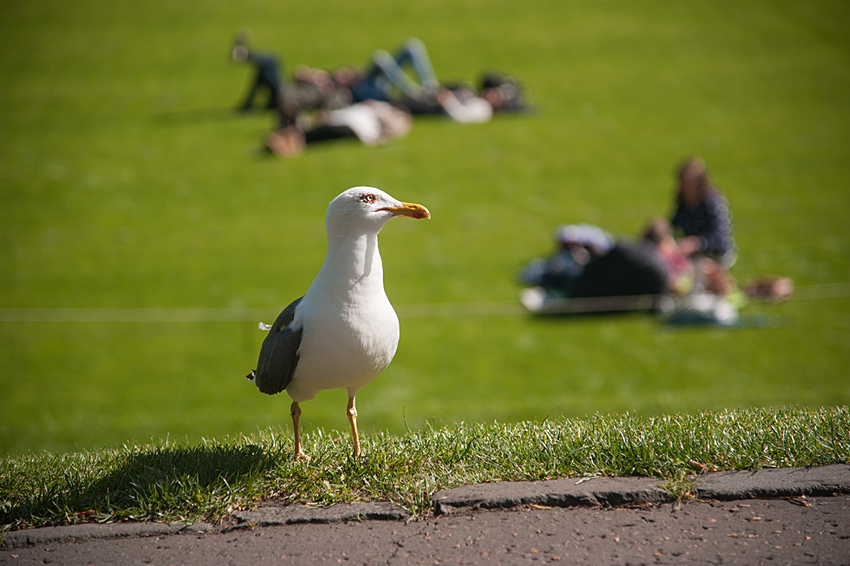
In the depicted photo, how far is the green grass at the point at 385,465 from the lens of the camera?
127 inches

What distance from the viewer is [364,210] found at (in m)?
3.13

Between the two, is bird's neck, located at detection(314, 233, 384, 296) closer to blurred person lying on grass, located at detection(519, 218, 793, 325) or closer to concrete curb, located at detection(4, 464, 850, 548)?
concrete curb, located at detection(4, 464, 850, 548)

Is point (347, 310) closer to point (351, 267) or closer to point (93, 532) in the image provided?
point (351, 267)

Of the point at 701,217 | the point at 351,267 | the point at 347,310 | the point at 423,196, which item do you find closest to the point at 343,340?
the point at 347,310

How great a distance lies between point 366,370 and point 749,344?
8.16 m

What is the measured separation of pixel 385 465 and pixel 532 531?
85 centimetres

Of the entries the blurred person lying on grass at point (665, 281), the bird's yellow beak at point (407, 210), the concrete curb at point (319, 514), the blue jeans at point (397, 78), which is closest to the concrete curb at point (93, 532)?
the concrete curb at point (319, 514)

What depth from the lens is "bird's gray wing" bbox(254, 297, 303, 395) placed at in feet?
10.7

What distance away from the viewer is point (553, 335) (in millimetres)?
10180

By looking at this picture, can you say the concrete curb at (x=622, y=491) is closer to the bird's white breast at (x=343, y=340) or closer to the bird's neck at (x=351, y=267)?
the bird's white breast at (x=343, y=340)

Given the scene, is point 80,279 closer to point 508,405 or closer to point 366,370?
point 508,405

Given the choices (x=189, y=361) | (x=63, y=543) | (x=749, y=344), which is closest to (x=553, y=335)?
(x=749, y=344)

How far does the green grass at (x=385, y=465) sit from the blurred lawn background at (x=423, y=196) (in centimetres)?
158

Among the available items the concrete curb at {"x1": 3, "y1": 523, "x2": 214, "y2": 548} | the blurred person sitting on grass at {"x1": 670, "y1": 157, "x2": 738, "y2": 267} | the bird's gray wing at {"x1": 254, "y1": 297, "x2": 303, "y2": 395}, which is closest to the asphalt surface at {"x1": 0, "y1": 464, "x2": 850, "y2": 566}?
the concrete curb at {"x1": 3, "y1": 523, "x2": 214, "y2": 548}
